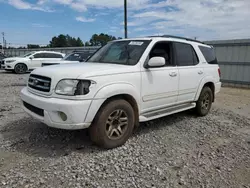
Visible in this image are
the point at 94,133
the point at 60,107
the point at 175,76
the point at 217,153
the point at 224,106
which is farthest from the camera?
the point at 224,106

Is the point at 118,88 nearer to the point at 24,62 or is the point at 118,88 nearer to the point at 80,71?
the point at 80,71

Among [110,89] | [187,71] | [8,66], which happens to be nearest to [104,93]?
[110,89]

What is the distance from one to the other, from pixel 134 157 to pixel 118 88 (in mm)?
1070

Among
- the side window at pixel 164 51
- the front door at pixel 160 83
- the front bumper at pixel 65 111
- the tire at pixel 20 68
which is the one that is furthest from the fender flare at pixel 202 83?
the tire at pixel 20 68

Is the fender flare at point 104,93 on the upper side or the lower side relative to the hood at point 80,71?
lower

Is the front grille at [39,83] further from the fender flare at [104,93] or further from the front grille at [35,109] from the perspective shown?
the fender flare at [104,93]

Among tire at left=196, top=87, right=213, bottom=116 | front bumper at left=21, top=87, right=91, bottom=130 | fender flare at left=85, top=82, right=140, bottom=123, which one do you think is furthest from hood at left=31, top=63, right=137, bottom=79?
tire at left=196, top=87, right=213, bottom=116

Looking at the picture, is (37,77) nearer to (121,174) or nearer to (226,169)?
(121,174)

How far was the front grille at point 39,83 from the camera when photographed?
353 centimetres

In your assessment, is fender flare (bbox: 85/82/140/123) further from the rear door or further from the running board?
the rear door

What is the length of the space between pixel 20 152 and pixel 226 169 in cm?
302

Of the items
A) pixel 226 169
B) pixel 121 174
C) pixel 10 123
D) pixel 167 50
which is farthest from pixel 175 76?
pixel 10 123

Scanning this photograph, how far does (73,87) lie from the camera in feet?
10.9

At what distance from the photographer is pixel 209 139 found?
4.41 m
